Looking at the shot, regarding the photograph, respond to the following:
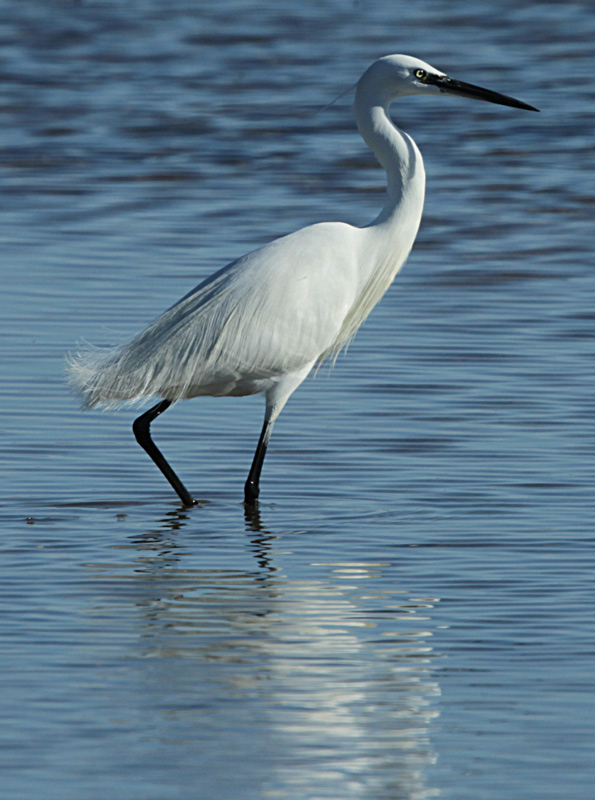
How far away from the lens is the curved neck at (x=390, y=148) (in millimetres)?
7223

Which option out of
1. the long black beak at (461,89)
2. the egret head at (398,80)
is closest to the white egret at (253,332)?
the egret head at (398,80)

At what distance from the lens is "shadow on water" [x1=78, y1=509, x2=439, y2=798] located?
13.4ft

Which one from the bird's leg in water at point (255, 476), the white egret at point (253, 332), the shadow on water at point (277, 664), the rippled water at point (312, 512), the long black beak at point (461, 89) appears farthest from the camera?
Result: the long black beak at point (461, 89)

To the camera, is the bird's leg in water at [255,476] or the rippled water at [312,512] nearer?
the rippled water at [312,512]

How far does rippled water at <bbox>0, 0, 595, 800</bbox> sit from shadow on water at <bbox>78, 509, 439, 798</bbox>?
12 mm

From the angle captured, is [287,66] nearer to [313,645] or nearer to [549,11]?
[549,11]

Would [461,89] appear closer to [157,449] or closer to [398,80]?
[398,80]

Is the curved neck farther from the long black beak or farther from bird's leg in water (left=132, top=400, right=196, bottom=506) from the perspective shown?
bird's leg in water (left=132, top=400, right=196, bottom=506)

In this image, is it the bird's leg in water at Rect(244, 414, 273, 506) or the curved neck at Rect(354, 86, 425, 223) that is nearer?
the bird's leg in water at Rect(244, 414, 273, 506)

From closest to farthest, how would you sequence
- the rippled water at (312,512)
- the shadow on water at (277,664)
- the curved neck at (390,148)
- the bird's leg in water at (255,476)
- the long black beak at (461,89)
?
the shadow on water at (277,664) < the rippled water at (312,512) < the bird's leg in water at (255,476) < the curved neck at (390,148) < the long black beak at (461,89)

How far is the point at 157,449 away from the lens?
694 centimetres

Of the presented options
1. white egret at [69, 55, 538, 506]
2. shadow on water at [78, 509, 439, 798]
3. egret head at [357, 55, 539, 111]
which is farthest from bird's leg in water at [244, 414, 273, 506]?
egret head at [357, 55, 539, 111]

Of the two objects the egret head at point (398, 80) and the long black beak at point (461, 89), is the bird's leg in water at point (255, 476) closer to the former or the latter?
the egret head at point (398, 80)

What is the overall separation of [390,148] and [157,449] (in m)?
1.61
